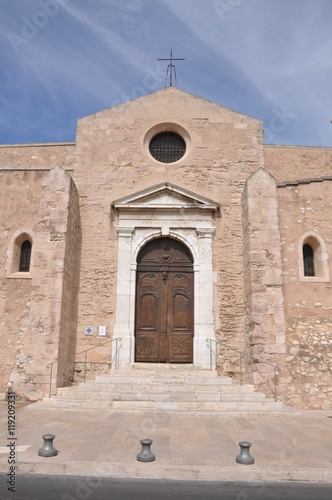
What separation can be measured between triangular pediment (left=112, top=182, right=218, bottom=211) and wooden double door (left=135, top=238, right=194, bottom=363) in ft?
3.32

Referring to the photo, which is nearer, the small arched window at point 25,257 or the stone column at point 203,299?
the stone column at point 203,299

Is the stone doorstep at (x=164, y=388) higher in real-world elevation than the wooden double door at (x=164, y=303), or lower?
lower

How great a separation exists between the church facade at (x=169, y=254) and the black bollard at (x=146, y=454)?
201 inches

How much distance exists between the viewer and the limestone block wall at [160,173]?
1121 cm

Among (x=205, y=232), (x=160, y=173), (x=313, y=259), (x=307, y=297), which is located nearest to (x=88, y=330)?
(x=205, y=232)

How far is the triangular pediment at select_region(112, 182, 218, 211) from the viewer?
1157 centimetres

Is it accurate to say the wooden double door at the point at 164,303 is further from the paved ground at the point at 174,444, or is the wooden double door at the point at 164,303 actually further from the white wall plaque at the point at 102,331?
the paved ground at the point at 174,444

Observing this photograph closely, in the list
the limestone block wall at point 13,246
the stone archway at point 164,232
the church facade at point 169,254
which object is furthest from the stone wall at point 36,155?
the stone archway at point 164,232

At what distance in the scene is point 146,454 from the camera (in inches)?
199

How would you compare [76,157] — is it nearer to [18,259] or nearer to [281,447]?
[18,259]

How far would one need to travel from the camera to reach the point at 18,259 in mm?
11539

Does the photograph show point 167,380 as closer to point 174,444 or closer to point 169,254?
point 169,254

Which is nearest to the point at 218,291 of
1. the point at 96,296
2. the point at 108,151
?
the point at 96,296

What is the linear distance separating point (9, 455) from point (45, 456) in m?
0.45
